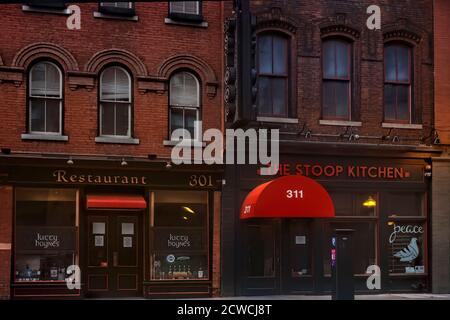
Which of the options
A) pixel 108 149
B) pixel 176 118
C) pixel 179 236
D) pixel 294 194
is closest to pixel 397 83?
pixel 294 194

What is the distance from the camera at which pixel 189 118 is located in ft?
61.8

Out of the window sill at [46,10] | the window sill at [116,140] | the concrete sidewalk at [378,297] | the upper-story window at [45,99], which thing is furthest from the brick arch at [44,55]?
the concrete sidewalk at [378,297]

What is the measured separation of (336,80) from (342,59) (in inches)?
26.0

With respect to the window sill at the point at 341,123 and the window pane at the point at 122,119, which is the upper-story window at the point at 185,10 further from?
the window sill at the point at 341,123

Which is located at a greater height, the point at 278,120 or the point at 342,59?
the point at 342,59

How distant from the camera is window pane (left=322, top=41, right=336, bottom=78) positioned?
20.0m

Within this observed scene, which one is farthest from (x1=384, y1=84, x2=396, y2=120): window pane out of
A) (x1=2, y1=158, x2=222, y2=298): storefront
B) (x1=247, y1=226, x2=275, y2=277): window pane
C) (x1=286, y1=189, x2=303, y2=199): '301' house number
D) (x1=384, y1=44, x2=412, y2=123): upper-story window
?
(x1=2, y1=158, x2=222, y2=298): storefront

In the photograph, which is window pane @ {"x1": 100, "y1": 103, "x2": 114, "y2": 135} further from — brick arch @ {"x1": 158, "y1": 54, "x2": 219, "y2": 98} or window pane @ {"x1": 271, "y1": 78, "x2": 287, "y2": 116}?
window pane @ {"x1": 271, "y1": 78, "x2": 287, "y2": 116}

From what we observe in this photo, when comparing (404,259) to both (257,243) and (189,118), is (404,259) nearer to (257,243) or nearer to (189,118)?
(257,243)

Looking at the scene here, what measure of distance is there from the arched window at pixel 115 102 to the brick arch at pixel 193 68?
102cm

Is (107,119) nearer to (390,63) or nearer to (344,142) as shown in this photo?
(344,142)

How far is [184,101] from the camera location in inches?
742

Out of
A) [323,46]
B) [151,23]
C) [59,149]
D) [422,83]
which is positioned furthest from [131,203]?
[422,83]

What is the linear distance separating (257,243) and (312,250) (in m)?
1.59
